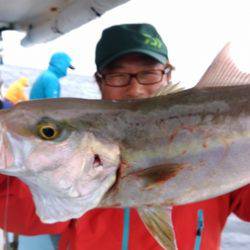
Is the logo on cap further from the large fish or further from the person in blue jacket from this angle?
the person in blue jacket

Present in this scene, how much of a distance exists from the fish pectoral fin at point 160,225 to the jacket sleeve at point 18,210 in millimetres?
650

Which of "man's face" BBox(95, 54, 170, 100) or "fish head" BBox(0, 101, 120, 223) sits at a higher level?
"man's face" BBox(95, 54, 170, 100)

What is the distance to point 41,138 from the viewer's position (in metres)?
1.31

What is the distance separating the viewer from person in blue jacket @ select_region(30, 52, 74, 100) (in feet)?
18.4

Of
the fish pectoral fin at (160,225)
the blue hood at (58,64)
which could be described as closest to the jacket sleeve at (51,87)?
the blue hood at (58,64)

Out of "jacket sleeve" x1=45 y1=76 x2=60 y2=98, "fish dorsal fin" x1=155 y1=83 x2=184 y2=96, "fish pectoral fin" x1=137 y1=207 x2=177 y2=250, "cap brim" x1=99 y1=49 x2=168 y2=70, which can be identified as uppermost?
"jacket sleeve" x1=45 y1=76 x2=60 y2=98

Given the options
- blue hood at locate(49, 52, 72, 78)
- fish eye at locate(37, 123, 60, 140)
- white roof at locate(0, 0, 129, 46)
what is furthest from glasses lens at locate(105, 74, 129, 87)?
blue hood at locate(49, 52, 72, 78)

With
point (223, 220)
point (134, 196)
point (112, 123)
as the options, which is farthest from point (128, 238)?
point (112, 123)

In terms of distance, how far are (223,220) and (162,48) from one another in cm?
87

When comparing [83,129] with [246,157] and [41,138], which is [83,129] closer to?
[41,138]

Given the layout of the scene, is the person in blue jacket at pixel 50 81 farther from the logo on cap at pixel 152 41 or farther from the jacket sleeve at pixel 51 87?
the logo on cap at pixel 152 41

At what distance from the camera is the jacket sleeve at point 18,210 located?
5.83ft

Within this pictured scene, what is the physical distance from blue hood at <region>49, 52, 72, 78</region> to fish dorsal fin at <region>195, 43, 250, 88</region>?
17.0ft

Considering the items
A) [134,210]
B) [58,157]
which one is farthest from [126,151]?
[134,210]
